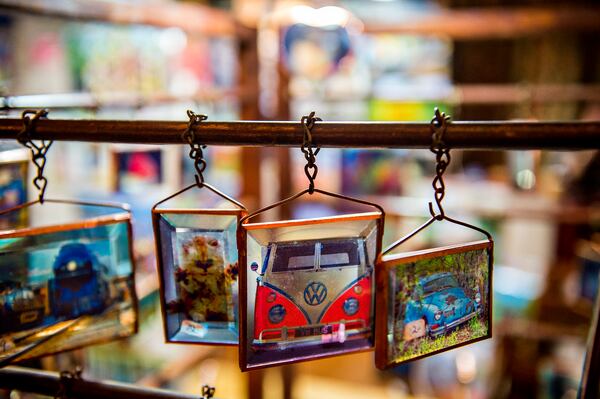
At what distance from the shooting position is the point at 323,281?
0.84 m

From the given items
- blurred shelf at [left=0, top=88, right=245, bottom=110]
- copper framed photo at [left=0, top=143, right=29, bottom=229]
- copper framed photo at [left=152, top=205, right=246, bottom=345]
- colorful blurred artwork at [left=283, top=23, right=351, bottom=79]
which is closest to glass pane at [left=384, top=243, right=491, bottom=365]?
copper framed photo at [left=152, top=205, right=246, bottom=345]

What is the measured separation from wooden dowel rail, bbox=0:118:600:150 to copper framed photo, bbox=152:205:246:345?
12cm

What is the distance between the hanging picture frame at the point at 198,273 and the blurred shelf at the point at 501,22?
211cm

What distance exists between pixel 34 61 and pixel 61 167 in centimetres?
42

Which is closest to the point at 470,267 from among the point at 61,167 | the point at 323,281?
the point at 323,281

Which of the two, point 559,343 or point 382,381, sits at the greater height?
point 559,343

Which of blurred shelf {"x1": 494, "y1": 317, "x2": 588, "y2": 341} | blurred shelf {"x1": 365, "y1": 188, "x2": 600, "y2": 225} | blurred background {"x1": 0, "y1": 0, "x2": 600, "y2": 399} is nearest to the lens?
blurred background {"x1": 0, "y1": 0, "x2": 600, "y2": 399}

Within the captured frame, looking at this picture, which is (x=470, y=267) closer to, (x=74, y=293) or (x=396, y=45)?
(x=74, y=293)

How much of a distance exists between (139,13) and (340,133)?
1.38 metres

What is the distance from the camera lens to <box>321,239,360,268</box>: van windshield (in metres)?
0.82

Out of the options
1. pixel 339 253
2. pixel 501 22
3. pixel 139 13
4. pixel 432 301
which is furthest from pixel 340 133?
pixel 501 22

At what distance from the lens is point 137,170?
1978 mm

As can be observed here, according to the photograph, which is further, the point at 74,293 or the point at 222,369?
the point at 222,369

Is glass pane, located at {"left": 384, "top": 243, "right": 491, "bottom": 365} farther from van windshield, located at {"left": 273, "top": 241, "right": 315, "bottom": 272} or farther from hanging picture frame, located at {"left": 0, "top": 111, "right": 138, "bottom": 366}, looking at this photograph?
hanging picture frame, located at {"left": 0, "top": 111, "right": 138, "bottom": 366}
